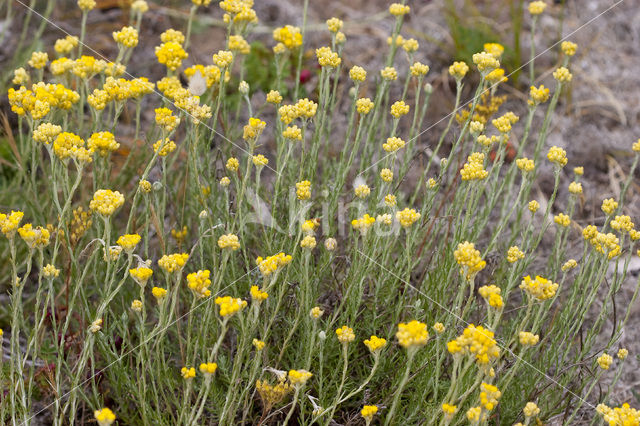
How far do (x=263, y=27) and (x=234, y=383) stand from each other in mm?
2753

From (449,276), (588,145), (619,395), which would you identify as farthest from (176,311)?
(588,145)

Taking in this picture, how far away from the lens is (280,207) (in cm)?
234

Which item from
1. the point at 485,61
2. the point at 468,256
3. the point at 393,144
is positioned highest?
the point at 485,61

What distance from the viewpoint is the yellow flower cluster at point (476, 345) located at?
144 centimetres

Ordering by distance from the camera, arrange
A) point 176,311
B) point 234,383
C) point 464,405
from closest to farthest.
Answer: point 234,383, point 464,405, point 176,311

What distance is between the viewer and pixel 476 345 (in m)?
1.43

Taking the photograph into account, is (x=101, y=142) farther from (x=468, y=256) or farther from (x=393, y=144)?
(x=468, y=256)

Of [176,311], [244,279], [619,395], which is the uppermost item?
[244,279]

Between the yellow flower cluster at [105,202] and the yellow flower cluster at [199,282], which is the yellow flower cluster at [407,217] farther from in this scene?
the yellow flower cluster at [105,202]

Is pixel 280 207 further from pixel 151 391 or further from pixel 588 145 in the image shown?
pixel 588 145

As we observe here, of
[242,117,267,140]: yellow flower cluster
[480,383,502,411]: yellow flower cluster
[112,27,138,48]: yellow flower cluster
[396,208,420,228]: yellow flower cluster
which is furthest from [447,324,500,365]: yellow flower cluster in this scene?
[112,27,138,48]: yellow flower cluster

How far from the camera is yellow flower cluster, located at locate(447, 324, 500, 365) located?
4.74 feet

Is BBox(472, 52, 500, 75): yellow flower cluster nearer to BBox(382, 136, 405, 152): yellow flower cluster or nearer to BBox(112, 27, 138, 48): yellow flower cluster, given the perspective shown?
BBox(382, 136, 405, 152): yellow flower cluster

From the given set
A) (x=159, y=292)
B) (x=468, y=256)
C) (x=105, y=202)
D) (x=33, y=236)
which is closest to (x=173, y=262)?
(x=159, y=292)
